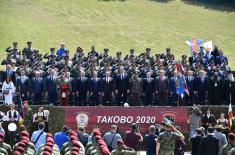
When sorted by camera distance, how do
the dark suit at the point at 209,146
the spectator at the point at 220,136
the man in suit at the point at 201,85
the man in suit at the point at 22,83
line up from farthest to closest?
the man in suit at the point at 201,85 → the man in suit at the point at 22,83 → the spectator at the point at 220,136 → the dark suit at the point at 209,146

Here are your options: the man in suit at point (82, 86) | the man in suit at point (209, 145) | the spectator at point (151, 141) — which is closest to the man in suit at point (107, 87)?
the man in suit at point (82, 86)

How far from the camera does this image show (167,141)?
29.9m

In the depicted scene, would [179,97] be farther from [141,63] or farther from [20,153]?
[20,153]

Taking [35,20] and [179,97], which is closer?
[179,97]

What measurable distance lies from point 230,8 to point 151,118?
46.4 metres

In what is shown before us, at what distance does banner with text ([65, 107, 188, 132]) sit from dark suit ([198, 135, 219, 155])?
8495mm

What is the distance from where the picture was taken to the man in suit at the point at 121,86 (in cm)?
4184

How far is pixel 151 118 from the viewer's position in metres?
39.8

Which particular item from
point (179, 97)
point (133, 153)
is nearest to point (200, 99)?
point (179, 97)

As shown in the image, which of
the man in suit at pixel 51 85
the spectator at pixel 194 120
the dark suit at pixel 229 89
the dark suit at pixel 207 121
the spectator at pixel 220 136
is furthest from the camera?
the dark suit at pixel 229 89

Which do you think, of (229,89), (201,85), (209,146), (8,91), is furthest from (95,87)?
(209,146)

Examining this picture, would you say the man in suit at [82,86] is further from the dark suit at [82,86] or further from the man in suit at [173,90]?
the man in suit at [173,90]

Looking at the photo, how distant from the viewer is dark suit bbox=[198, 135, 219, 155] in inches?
1220

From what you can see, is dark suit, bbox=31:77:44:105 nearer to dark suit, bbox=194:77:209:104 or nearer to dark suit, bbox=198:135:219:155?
dark suit, bbox=194:77:209:104
